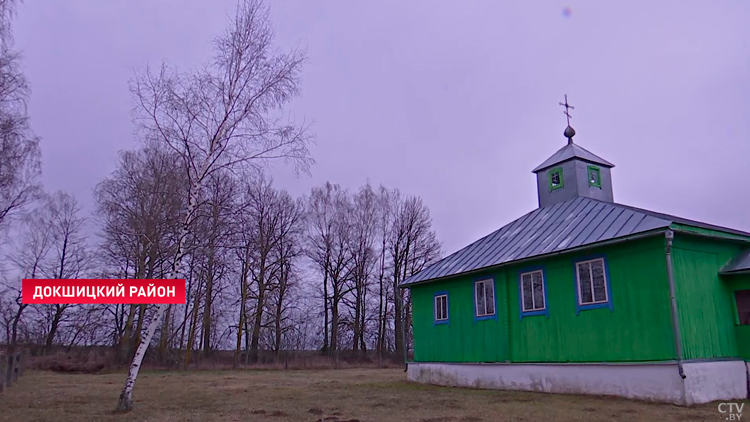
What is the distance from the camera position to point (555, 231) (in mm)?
15648

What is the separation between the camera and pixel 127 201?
2759cm

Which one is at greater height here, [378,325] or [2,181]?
[2,181]

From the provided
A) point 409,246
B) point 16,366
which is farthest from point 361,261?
point 16,366

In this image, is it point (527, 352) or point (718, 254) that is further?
point (527, 352)

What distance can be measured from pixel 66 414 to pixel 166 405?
218 centimetres

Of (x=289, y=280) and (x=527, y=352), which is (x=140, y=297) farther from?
(x=527, y=352)

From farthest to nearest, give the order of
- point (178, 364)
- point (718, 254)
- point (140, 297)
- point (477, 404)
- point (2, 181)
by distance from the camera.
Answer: point (178, 364) → point (140, 297) → point (2, 181) → point (718, 254) → point (477, 404)

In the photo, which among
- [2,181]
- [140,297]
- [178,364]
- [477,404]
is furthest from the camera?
[178,364]

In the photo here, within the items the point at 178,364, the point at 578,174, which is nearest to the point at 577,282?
the point at 578,174

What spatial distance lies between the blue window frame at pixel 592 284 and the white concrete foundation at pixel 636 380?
1450 mm

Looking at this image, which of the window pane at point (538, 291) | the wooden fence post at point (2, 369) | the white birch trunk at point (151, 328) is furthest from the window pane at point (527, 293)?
the wooden fence post at point (2, 369)

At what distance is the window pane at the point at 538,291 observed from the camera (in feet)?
48.5

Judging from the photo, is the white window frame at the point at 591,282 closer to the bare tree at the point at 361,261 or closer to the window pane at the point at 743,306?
the window pane at the point at 743,306

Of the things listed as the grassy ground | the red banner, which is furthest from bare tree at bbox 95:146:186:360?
the grassy ground
